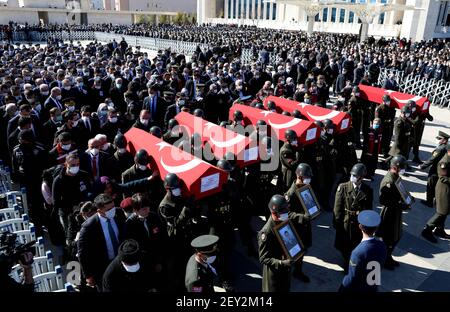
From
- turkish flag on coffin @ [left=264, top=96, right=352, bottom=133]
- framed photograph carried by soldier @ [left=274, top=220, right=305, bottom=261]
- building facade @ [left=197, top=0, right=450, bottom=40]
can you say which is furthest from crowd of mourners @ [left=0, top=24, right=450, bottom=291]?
building facade @ [left=197, top=0, right=450, bottom=40]

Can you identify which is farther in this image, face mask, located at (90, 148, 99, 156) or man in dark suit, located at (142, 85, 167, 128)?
man in dark suit, located at (142, 85, 167, 128)

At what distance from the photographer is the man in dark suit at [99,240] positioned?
11.4 feet

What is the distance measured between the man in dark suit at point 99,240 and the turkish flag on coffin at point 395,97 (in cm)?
731

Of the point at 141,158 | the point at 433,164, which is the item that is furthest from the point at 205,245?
the point at 433,164

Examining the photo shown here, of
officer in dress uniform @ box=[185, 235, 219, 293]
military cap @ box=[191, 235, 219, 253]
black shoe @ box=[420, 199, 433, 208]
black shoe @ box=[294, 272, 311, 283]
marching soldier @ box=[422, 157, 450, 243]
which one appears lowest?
black shoe @ box=[294, 272, 311, 283]

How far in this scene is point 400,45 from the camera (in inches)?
936

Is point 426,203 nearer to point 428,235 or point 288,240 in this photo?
point 428,235

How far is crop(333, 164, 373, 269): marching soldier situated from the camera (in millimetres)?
4441

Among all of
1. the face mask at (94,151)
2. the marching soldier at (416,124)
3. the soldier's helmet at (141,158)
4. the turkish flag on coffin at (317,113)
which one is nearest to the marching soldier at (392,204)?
the turkish flag on coffin at (317,113)

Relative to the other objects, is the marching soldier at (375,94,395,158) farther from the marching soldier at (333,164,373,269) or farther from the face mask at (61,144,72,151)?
the face mask at (61,144,72,151)

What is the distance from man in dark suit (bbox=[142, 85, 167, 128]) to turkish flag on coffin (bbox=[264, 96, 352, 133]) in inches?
94.9

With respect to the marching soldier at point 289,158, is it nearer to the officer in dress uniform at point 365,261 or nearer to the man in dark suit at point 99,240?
the officer in dress uniform at point 365,261
